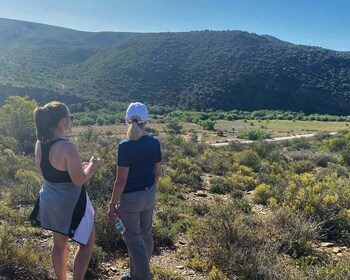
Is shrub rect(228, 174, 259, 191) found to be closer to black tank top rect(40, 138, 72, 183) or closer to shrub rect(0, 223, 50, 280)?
shrub rect(0, 223, 50, 280)

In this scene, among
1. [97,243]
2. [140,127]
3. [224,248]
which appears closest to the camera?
[140,127]

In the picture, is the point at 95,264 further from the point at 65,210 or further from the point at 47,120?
the point at 47,120

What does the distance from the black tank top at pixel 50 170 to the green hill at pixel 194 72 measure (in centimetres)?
4572

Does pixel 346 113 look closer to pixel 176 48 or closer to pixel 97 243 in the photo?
pixel 176 48

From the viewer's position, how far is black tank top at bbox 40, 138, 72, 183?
135 inches

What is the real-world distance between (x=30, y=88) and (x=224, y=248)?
45.8 meters

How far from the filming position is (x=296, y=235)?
224 inches

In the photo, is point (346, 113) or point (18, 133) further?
point (346, 113)

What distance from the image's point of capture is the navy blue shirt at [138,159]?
12.6ft

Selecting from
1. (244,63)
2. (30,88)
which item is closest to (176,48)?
(244,63)

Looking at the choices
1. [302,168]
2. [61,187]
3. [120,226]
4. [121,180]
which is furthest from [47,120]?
[302,168]

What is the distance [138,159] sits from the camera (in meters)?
3.90

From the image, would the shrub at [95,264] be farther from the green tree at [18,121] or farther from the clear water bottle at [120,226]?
the green tree at [18,121]

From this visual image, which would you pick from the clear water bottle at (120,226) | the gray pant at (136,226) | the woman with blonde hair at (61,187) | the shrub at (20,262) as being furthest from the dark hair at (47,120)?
the shrub at (20,262)
